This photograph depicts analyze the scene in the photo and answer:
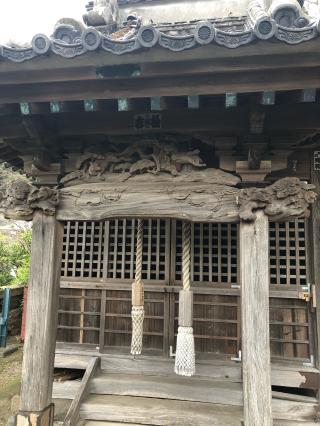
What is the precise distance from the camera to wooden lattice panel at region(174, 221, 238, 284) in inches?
180

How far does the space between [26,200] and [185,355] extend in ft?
6.69

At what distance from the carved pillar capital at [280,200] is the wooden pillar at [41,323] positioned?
1746 mm

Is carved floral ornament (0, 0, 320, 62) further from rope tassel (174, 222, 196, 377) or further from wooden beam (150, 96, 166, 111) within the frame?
rope tassel (174, 222, 196, 377)

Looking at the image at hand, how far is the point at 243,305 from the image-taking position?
273 cm

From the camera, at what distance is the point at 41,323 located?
2.96 metres

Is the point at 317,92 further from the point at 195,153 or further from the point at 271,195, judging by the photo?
the point at 195,153

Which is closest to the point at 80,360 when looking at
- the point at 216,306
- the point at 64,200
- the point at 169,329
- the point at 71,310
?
the point at 71,310

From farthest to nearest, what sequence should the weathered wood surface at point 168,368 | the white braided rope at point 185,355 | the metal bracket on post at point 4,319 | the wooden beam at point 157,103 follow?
1. the metal bracket on post at point 4,319
2. the weathered wood surface at point 168,368
3. the white braided rope at point 185,355
4. the wooden beam at point 157,103

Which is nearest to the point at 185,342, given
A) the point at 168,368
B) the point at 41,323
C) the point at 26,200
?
the point at 41,323

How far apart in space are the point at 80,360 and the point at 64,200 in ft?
9.07

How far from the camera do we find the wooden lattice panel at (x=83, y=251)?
16.6 ft

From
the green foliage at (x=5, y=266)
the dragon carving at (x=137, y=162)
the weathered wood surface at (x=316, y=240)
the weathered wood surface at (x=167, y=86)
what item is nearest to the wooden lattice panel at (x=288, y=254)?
the weathered wood surface at (x=316, y=240)

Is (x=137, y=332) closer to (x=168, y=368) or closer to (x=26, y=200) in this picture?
(x=168, y=368)

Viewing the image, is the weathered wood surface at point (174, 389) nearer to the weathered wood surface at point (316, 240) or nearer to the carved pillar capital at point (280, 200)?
the weathered wood surface at point (316, 240)
